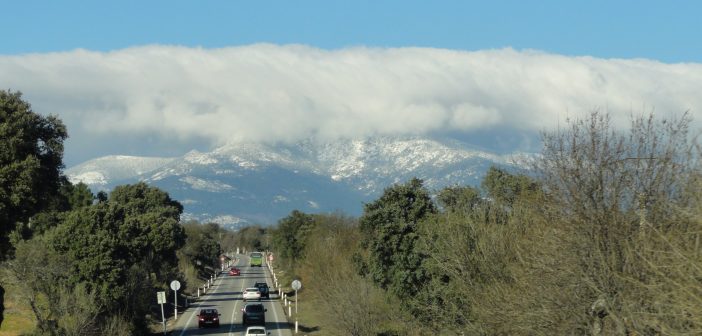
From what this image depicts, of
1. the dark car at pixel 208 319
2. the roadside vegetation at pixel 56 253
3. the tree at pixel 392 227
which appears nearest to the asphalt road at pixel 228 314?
the dark car at pixel 208 319

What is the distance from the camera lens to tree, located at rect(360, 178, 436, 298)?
46.9 meters

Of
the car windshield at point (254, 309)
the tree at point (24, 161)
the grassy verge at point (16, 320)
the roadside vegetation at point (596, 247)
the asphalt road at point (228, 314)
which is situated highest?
the tree at point (24, 161)

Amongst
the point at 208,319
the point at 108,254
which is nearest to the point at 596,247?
the point at 108,254

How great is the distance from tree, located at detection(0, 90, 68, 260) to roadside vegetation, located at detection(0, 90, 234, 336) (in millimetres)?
36

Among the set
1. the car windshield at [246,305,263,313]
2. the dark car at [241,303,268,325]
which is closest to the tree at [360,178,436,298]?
the dark car at [241,303,268,325]

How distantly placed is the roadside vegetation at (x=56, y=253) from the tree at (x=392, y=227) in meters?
11.9

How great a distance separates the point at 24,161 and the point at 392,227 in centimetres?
1784

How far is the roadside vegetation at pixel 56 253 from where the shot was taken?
36.9 metres

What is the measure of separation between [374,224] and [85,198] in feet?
204

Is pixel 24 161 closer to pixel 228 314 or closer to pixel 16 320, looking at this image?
pixel 16 320

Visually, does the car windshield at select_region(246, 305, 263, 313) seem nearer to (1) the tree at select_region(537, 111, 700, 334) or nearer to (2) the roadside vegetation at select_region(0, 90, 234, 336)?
(2) the roadside vegetation at select_region(0, 90, 234, 336)

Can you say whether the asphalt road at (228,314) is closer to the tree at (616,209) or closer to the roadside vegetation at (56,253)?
the roadside vegetation at (56,253)

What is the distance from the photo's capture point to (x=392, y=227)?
4762 cm

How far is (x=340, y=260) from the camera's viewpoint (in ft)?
180
